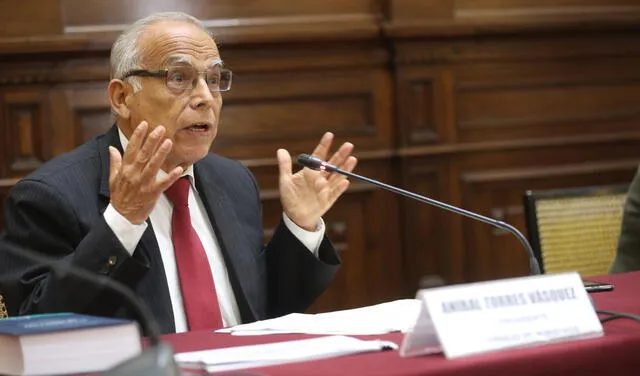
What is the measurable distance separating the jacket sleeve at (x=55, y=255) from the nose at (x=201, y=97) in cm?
43

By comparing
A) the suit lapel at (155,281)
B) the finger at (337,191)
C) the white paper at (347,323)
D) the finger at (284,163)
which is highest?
the finger at (284,163)

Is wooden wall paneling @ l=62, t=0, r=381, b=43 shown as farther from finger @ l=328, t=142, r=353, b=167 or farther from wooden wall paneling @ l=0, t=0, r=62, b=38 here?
finger @ l=328, t=142, r=353, b=167

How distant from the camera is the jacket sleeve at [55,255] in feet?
7.33

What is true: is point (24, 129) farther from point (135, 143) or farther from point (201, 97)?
point (135, 143)

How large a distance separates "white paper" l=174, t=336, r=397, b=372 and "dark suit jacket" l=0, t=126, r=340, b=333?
0.54m

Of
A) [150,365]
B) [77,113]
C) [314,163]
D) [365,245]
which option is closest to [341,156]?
[314,163]

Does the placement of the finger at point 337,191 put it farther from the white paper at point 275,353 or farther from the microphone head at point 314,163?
the white paper at point 275,353

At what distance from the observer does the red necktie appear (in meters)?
2.49

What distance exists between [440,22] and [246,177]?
5.90 ft

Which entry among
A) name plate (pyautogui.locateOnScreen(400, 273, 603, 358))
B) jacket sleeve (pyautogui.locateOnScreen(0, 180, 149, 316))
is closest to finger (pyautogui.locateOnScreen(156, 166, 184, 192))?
jacket sleeve (pyautogui.locateOnScreen(0, 180, 149, 316))

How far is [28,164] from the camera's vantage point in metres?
4.04

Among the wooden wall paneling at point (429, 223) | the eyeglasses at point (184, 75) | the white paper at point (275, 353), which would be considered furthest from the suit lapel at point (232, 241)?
the wooden wall paneling at point (429, 223)

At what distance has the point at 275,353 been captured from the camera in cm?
172

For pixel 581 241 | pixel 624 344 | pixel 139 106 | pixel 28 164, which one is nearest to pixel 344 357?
pixel 624 344
